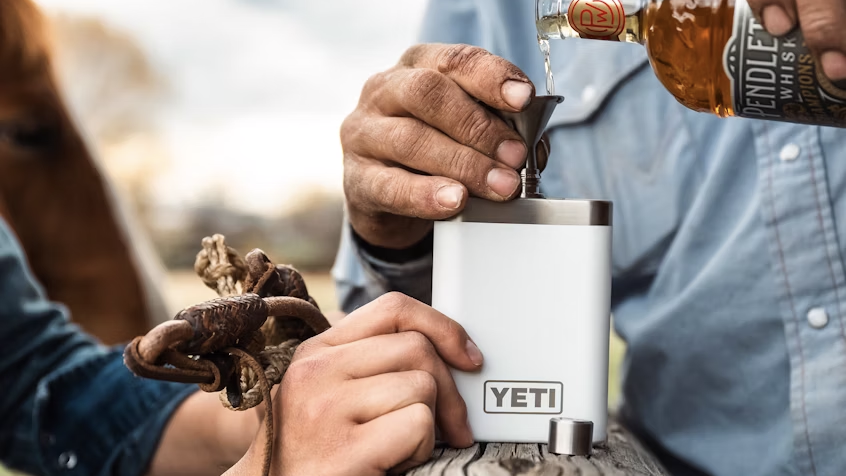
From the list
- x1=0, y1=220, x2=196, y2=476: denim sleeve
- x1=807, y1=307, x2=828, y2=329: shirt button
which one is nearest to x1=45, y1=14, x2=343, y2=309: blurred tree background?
x1=0, y1=220, x2=196, y2=476: denim sleeve

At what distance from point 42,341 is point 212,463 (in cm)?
43

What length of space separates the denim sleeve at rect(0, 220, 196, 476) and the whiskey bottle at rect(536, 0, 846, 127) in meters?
0.89

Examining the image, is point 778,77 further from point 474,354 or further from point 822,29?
point 474,354

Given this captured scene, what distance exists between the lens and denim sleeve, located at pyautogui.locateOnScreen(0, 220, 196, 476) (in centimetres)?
134

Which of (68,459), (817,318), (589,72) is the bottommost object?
(68,459)

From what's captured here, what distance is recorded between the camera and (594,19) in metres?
0.78

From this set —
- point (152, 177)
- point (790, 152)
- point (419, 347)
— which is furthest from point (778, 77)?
point (152, 177)

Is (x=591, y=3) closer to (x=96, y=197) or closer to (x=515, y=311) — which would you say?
(x=515, y=311)

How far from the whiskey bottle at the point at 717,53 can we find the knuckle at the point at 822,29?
0.02 m

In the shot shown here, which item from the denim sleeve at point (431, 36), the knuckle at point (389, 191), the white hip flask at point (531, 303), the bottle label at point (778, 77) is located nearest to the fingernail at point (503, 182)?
the white hip flask at point (531, 303)

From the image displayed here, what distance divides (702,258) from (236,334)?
0.83 metres

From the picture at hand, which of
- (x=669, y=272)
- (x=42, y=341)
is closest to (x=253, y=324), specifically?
(x=669, y=272)

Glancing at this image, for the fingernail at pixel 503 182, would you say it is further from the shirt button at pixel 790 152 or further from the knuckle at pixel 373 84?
the shirt button at pixel 790 152

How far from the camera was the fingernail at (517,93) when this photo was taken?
29.4 inches
